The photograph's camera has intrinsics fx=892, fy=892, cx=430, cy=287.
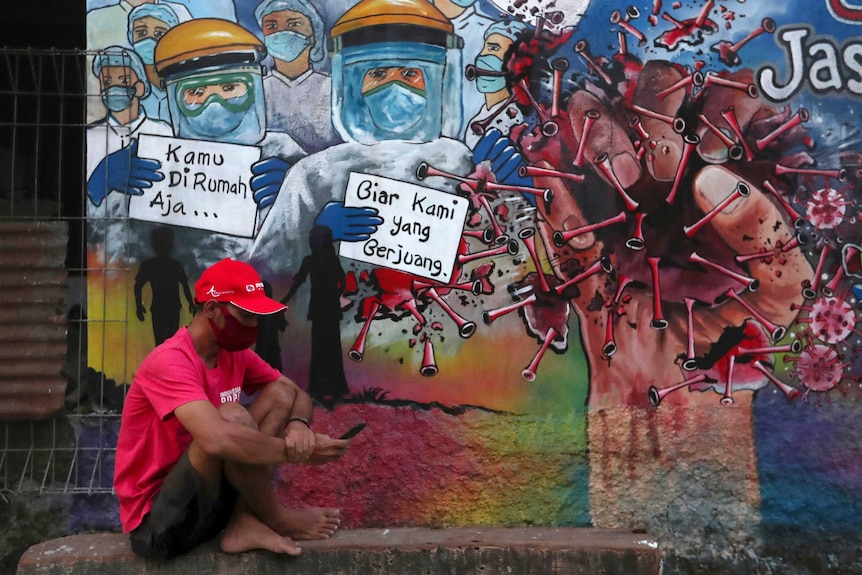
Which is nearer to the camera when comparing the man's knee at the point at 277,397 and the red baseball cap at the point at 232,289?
the red baseball cap at the point at 232,289

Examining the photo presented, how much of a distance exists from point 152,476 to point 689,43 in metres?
3.22

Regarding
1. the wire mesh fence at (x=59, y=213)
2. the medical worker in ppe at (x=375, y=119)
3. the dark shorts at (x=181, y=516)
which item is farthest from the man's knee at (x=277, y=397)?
the wire mesh fence at (x=59, y=213)

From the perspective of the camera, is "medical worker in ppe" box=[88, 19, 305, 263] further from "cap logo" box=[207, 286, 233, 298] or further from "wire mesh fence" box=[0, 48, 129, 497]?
"cap logo" box=[207, 286, 233, 298]

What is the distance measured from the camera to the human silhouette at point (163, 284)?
4.38 metres

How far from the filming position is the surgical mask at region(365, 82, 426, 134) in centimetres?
442

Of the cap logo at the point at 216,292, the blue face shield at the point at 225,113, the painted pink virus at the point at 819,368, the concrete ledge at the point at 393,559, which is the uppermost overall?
the blue face shield at the point at 225,113

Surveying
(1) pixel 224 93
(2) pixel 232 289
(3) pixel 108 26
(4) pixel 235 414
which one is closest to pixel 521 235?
(1) pixel 224 93

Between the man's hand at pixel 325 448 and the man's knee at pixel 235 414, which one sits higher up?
the man's knee at pixel 235 414

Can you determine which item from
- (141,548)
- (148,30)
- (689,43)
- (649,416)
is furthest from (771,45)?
(141,548)

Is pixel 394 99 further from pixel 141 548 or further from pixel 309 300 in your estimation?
pixel 141 548

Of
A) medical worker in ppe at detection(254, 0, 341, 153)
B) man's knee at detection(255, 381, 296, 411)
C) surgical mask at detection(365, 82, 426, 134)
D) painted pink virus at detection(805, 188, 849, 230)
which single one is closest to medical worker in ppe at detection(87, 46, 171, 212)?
medical worker in ppe at detection(254, 0, 341, 153)

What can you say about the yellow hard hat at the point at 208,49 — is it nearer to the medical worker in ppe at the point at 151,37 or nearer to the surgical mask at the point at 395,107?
the medical worker in ppe at the point at 151,37

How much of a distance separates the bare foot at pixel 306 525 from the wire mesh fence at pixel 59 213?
1447 millimetres

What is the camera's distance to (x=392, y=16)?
443cm
